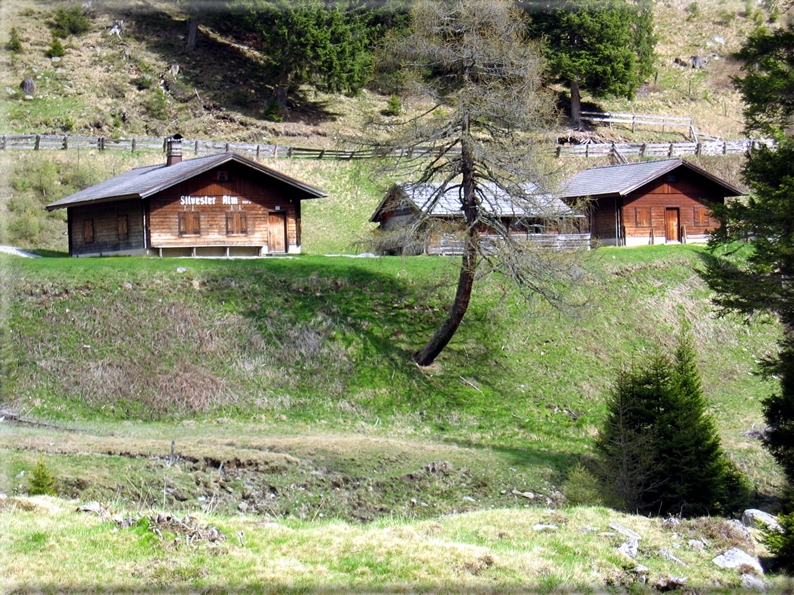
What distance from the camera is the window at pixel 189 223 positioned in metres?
41.8

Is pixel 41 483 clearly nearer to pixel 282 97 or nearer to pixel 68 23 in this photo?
pixel 282 97

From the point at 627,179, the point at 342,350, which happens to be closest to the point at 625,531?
the point at 342,350

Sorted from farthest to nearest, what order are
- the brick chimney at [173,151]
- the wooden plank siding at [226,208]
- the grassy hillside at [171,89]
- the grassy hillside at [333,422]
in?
1. the grassy hillside at [171,89]
2. the brick chimney at [173,151]
3. the wooden plank siding at [226,208]
4. the grassy hillside at [333,422]

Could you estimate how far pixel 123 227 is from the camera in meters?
42.4

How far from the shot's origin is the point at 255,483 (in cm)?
1938

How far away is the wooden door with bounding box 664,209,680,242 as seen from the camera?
50094 mm

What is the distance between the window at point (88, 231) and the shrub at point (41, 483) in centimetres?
3006

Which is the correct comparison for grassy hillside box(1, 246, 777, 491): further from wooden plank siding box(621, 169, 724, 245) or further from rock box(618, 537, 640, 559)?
wooden plank siding box(621, 169, 724, 245)

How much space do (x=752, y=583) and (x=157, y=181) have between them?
3393cm

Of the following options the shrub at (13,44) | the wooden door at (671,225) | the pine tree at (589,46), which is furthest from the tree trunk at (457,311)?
the shrub at (13,44)

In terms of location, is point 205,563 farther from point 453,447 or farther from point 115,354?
point 115,354

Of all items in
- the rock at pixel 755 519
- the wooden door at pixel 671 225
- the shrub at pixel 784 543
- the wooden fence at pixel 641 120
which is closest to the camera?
the shrub at pixel 784 543

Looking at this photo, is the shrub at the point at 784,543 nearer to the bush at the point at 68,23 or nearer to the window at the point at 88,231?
the window at the point at 88,231

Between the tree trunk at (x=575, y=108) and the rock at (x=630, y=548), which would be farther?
the tree trunk at (x=575, y=108)
